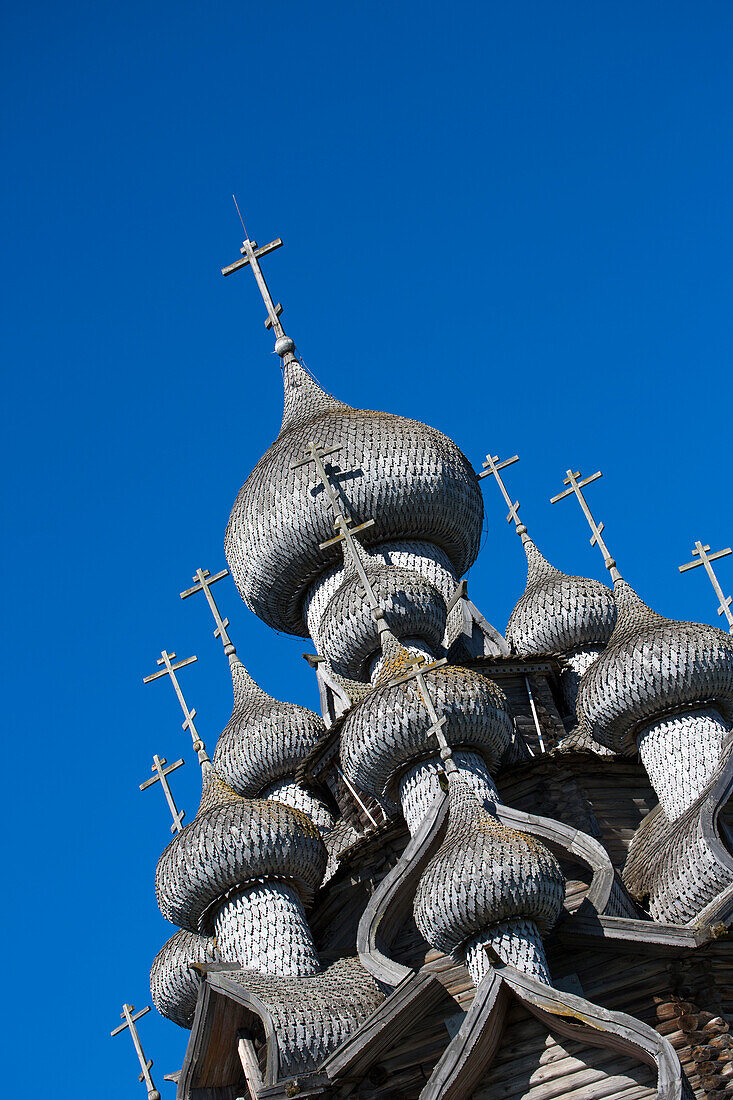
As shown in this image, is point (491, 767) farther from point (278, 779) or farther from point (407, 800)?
point (278, 779)

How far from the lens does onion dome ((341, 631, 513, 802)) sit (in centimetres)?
1116

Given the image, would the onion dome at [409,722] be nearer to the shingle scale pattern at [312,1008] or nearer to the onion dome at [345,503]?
the shingle scale pattern at [312,1008]

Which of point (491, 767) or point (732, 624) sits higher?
point (732, 624)

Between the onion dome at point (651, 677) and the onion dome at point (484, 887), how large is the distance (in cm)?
291

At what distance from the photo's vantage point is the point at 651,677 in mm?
12133

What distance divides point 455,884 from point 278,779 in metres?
5.41

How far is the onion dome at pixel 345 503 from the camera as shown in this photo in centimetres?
1516

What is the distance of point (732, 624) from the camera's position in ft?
46.6

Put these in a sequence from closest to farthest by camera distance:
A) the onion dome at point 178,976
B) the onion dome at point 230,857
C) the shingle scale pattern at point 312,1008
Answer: the shingle scale pattern at point 312,1008 < the onion dome at point 230,857 < the onion dome at point 178,976

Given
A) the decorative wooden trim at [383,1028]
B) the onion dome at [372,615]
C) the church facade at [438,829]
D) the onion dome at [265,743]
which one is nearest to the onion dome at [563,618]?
the church facade at [438,829]

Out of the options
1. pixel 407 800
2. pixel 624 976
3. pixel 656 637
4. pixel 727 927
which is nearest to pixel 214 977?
pixel 407 800

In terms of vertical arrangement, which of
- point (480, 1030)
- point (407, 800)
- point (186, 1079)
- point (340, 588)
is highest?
point (340, 588)

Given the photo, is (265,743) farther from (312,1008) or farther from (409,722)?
(312,1008)

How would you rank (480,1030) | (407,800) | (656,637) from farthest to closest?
(656,637) → (407,800) → (480,1030)
